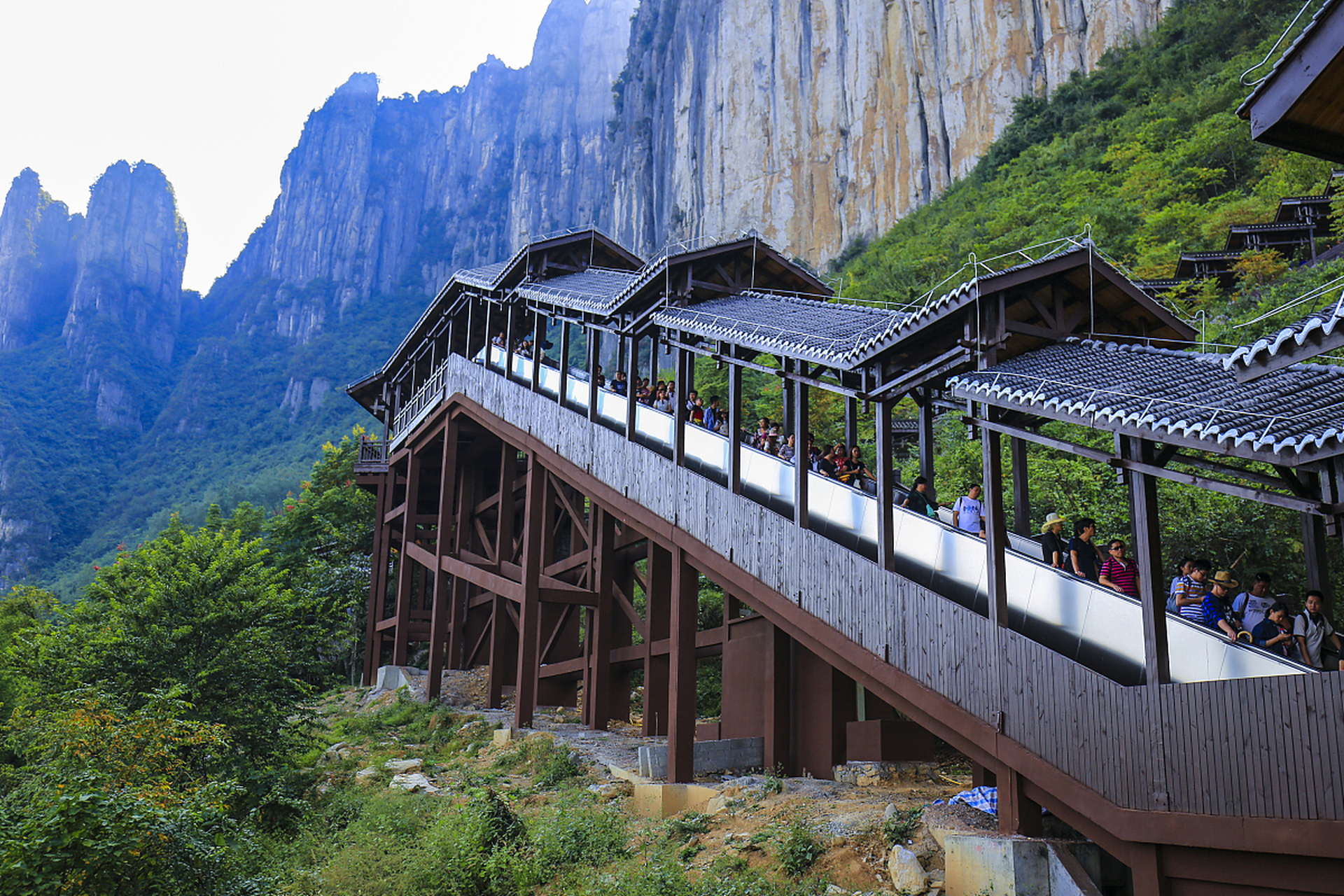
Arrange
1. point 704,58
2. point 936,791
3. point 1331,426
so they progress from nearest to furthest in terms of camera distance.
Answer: point 1331,426
point 936,791
point 704,58

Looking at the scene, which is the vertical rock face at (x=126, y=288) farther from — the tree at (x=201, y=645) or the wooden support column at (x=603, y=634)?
the wooden support column at (x=603, y=634)

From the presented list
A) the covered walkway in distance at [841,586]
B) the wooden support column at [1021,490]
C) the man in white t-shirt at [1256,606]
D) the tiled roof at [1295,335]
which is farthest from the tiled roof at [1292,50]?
the wooden support column at [1021,490]

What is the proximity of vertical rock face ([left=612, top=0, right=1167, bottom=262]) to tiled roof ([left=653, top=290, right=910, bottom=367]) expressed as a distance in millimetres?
38588

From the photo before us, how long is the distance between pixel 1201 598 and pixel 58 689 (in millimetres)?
16255

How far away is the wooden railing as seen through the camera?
654 centimetres

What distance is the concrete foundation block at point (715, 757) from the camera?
13.4m

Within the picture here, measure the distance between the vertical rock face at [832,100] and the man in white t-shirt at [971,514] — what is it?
4212 centimetres

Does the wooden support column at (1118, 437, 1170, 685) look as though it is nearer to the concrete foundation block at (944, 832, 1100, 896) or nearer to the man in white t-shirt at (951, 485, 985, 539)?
the concrete foundation block at (944, 832, 1100, 896)

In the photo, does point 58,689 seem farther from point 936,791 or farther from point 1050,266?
point 1050,266

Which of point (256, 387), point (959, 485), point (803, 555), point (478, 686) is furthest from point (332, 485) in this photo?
point (256, 387)

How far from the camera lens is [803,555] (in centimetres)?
1166

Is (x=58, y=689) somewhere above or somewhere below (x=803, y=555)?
below

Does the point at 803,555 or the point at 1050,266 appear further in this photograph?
the point at 803,555

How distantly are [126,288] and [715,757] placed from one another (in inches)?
4677
